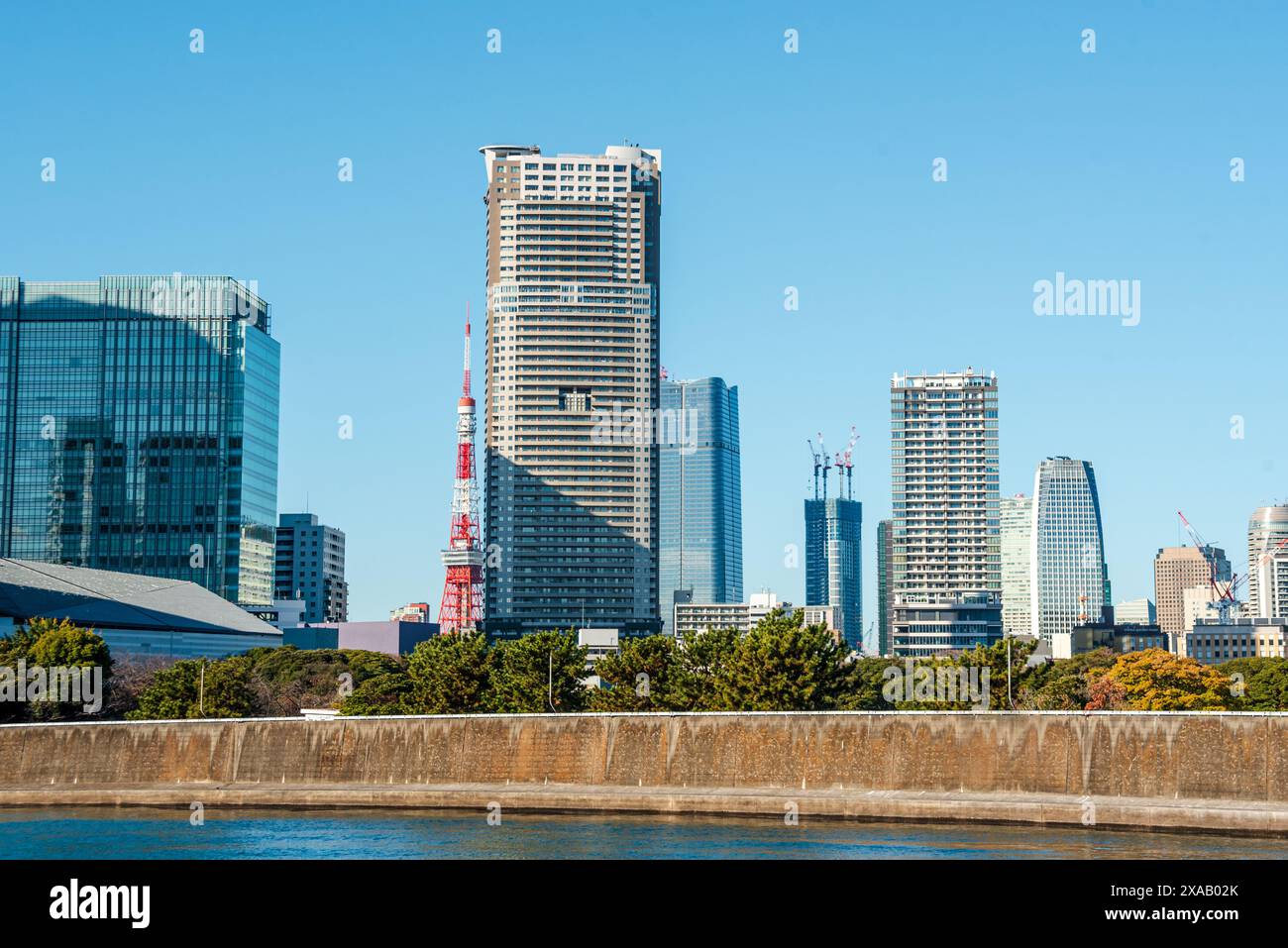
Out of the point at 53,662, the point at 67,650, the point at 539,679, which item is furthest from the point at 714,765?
the point at 67,650

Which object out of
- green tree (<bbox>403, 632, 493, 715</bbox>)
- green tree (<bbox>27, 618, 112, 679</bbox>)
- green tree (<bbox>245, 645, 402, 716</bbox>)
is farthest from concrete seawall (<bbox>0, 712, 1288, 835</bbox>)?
green tree (<bbox>245, 645, 402, 716</bbox>)

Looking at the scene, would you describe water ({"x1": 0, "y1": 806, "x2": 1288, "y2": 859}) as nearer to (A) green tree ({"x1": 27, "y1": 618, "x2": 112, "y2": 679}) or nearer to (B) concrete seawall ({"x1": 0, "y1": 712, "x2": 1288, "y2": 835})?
(B) concrete seawall ({"x1": 0, "y1": 712, "x2": 1288, "y2": 835})

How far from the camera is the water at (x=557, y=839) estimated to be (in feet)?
186

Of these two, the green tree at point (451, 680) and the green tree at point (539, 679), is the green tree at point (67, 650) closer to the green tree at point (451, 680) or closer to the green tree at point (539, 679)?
the green tree at point (451, 680)

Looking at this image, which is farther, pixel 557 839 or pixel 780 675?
pixel 780 675

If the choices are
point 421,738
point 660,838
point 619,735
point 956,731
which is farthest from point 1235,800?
point 421,738

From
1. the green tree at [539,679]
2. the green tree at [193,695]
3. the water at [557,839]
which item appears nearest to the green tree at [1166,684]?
the green tree at [539,679]

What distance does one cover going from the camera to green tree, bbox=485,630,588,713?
304 feet

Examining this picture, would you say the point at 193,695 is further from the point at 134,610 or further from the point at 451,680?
the point at 134,610

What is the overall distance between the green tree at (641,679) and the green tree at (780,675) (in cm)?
338

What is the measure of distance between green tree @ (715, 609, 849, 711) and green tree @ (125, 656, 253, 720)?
32067 mm

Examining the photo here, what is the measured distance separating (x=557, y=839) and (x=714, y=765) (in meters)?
13.9

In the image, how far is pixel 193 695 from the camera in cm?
9844
